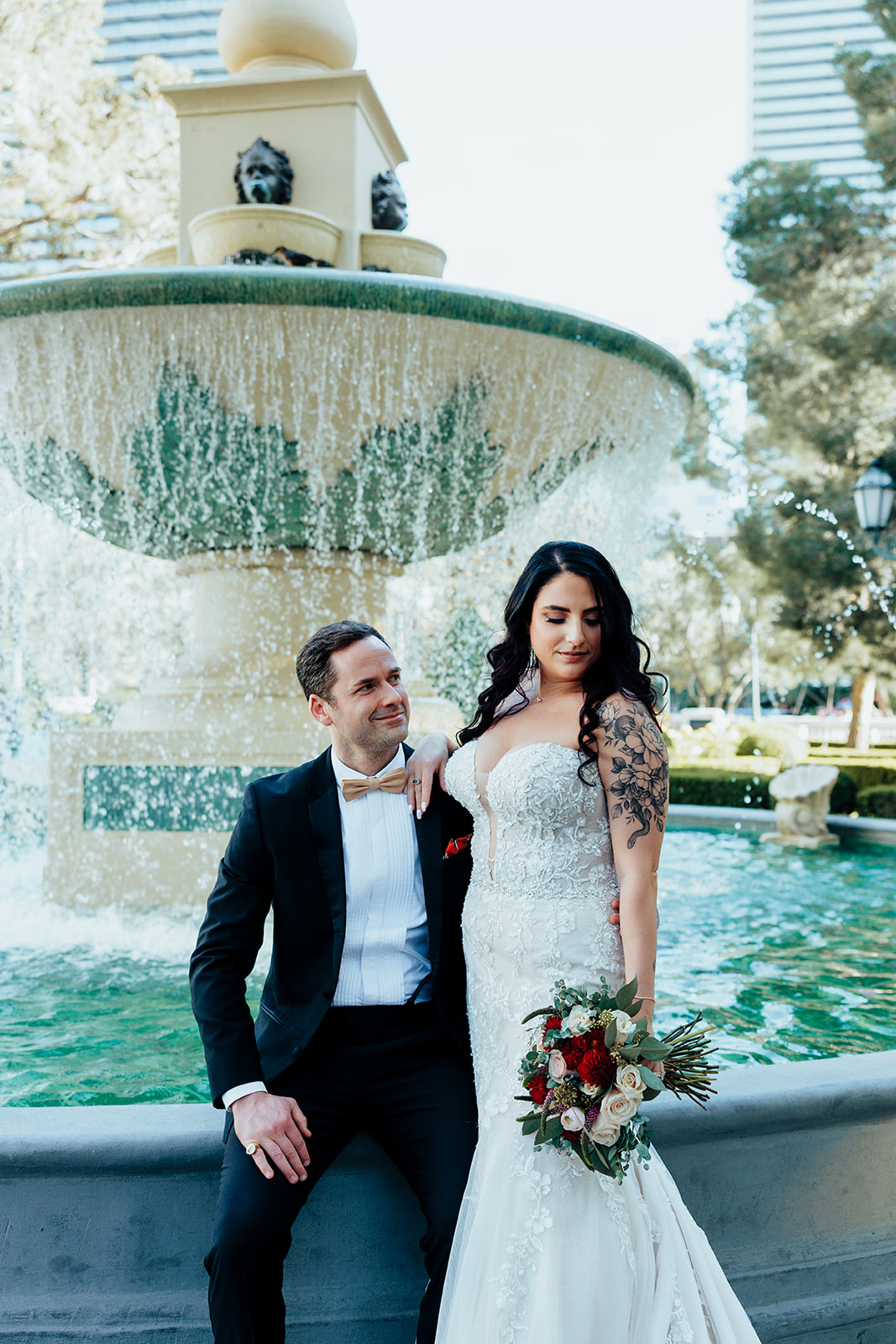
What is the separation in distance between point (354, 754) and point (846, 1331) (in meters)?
1.99

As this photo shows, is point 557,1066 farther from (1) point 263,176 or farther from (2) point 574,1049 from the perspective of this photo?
(1) point 263,176

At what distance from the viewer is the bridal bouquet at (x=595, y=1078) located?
6.67 feet

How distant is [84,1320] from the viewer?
2.62m

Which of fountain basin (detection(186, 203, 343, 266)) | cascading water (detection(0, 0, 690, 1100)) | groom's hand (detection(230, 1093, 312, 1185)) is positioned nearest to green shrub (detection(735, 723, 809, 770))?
cascading water (detection(0, 0, 690, 1100))

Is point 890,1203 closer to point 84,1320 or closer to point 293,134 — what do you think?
point 84,1320

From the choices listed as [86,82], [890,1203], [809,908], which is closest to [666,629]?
[86,82]

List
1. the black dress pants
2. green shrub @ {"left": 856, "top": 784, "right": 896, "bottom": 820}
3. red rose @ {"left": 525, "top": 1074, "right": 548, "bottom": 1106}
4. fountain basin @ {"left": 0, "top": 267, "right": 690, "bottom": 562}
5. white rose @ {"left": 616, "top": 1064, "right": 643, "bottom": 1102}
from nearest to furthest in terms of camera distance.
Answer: white rose @ {"left": 616, "top": 1064, "right": 643, "bottom": 1102} → red rose @ {"left": 525, "top": 1074, "right": 548, "bottom": 1106} → the black dress pants → fountain basin @ {"left": 0, "top": 267, "right": 690, "bottom": 562} → green shrub @ {"left": 856, "top": 784, "right": 896, "bottom": 820}

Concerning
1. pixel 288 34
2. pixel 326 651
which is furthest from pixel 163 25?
pixel 326 651

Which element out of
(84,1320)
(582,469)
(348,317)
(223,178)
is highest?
(223,178)

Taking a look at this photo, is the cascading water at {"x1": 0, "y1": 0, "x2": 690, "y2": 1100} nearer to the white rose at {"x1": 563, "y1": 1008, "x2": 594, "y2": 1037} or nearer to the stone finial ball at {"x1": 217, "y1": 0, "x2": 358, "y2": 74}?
the stone finial ball at {"x1": 217, "y1": 0, "x2": 358, "y2": 74}

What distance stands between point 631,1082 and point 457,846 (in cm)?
90

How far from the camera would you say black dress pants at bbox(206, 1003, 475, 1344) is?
2.30 m

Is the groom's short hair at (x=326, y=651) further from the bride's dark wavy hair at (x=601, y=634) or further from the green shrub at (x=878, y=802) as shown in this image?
the green shrub at (x=878, y=802)

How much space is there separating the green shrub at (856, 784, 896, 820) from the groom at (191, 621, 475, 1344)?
1079 cm
